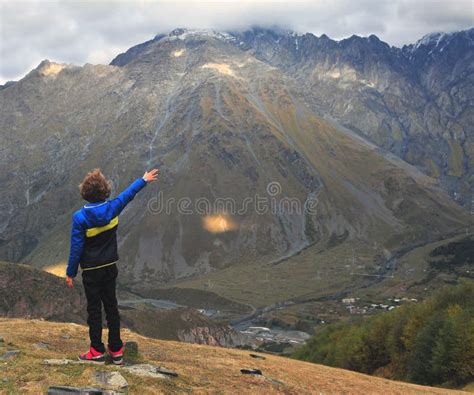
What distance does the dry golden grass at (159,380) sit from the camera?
15.5 metres

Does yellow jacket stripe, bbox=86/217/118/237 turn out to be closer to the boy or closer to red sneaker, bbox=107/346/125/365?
the boy

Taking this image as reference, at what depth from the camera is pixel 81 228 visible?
15.7 m

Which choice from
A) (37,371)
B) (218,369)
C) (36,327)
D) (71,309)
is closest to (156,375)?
(37,371)

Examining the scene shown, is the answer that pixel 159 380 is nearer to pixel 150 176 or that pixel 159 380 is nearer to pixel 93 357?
pixel 93 357

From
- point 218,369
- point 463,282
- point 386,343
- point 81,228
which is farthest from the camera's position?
point 463,282

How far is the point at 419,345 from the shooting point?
60.5 meters

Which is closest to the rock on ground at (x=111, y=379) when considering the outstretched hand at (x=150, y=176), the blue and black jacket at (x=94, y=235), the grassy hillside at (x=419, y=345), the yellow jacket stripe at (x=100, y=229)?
the blue and black jacket at (x=94, y=235)

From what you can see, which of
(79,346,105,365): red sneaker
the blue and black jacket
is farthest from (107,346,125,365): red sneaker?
the blue and black jacket

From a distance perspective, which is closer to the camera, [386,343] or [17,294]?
[386,343]

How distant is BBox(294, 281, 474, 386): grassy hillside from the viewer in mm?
54406

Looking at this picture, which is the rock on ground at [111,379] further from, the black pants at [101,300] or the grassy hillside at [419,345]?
the grassy hillside at [419,345]

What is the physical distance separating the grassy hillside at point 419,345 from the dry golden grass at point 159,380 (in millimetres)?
29557

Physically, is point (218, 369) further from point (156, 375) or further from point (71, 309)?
point (71, 309)

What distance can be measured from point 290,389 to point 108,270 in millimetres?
8671
